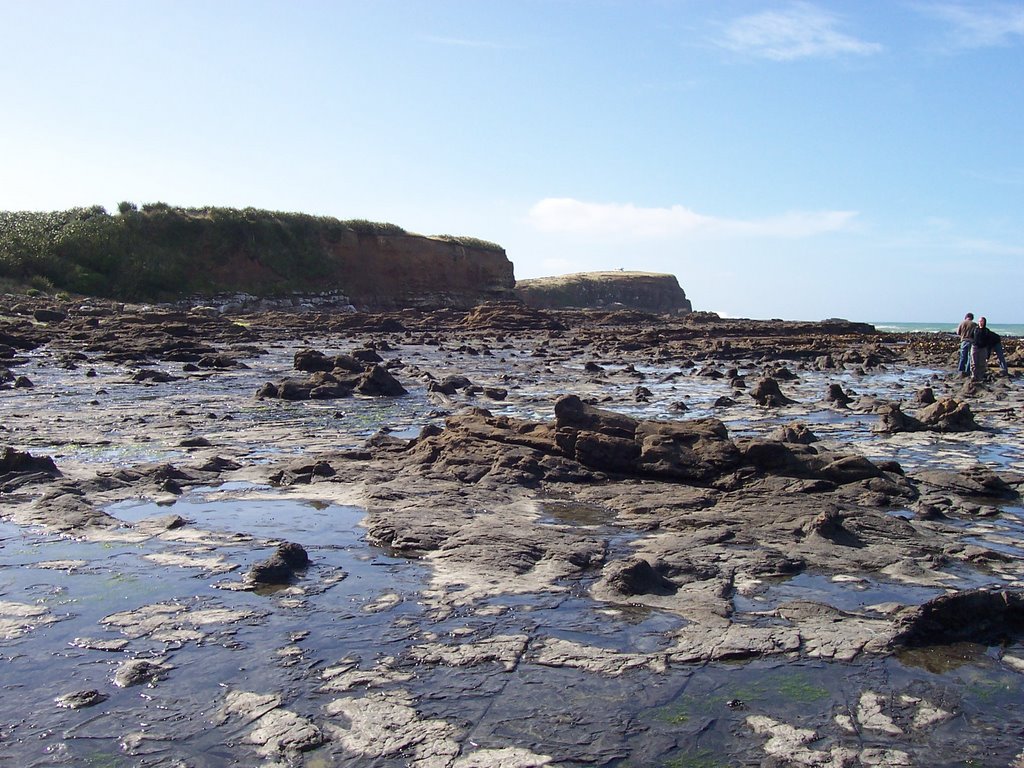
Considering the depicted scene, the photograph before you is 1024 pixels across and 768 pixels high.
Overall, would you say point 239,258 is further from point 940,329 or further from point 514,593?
point 940,329

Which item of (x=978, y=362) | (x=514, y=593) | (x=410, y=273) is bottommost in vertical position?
(x=514, y=593)

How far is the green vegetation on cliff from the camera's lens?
4216cm

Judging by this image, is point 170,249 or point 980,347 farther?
point 170,249

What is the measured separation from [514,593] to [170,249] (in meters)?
47.2

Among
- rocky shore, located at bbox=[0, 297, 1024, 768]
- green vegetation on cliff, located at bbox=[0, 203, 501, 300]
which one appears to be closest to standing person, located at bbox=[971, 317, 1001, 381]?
rocky shore, located at bbox=[0, 297, 1024, 768]

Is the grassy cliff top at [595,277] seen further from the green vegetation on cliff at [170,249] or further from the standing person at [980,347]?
the standing person at [980,347]

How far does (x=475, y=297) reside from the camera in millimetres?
60000

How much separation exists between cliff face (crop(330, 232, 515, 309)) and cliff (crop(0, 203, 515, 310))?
7 centimetres

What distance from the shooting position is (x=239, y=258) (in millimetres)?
50875

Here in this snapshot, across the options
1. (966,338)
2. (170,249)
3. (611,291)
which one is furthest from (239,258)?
(611,291)

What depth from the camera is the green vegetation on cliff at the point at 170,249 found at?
138 feet

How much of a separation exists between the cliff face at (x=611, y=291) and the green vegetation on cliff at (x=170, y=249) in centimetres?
2806

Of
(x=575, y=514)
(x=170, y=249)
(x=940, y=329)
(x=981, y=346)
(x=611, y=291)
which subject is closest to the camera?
(x=575, y=514)

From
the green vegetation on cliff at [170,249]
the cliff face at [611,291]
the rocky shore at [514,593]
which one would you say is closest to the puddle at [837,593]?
the rocky shore at [514,593]
